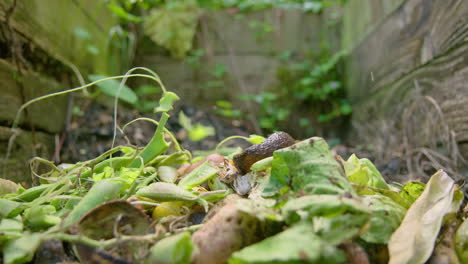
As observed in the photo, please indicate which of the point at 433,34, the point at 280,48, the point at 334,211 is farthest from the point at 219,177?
the point at 280,48

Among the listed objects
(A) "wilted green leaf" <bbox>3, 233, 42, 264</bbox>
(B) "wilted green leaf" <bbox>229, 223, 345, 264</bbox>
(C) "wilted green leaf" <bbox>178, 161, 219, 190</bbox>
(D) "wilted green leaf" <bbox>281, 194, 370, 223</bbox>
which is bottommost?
(A) "wilted green leaf" <bbox>3, 233, 42, 264</bbox>

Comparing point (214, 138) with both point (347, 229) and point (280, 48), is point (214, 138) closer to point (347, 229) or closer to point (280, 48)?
point (280, 48)

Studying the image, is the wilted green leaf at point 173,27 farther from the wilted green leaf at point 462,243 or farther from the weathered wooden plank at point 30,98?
the wilted green leaf at point 462,243

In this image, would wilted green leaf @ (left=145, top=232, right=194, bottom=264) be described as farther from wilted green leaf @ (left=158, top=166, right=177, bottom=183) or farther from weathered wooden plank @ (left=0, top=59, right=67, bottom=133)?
weathered wooden plank @ (left=0, top=59, right=67, bottom=133)

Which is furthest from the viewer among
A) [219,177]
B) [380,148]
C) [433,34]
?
[380,148]

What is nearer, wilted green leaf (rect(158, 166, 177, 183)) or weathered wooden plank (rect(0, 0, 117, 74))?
wilted green leaf (rect(158, 166, 177, 183))

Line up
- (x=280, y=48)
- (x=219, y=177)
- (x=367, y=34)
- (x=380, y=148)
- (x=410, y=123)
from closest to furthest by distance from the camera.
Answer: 1. (x=219, y=177)
2. (x=410, y=123)
3. (x=380, y=148)
4. (x=367, y=34)
5. (x=280, y=48)

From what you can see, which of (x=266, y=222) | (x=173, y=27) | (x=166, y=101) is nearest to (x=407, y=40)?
(x=166, y=101)

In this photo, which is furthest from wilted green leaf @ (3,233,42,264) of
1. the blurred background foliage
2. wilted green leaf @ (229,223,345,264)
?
the blurred background foliage
